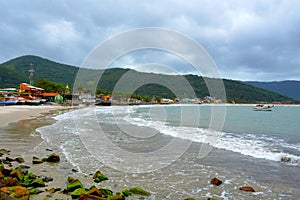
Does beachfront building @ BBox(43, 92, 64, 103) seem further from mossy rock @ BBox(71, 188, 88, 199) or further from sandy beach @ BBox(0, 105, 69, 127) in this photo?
mossy rock @ BBox(71, 188, 88, 199)

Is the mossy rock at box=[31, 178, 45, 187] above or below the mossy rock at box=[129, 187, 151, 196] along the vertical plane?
above

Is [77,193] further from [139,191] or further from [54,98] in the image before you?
[54,98]

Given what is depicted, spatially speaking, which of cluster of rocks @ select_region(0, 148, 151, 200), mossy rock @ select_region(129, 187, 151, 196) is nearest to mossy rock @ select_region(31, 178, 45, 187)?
cluster of rocks @ select_region(0, 148, 151, 200)

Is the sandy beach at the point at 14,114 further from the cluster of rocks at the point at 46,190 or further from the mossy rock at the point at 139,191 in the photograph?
the mossy rock at the point at 139,191

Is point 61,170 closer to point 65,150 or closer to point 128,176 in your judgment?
point 128,176

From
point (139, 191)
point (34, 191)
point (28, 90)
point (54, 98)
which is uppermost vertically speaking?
point (28, 90)

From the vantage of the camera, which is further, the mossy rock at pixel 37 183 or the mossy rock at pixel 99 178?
the mossy rock at pixel 99 178

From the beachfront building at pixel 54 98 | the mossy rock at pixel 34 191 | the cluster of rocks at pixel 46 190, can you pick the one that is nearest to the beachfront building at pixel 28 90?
the beachfront building at pixel 54 98

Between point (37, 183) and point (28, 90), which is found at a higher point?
point (28, 90)

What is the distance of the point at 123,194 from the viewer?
17.2 ft

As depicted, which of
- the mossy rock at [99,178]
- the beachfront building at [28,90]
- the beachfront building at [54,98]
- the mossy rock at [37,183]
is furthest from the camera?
the beachfront building at [54,98]

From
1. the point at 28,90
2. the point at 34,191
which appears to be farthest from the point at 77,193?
the point at 28,90

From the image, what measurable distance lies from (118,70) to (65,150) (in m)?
110

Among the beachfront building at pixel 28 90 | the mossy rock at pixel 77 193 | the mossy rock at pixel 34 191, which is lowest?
the mossy rock at pixel 34 191
